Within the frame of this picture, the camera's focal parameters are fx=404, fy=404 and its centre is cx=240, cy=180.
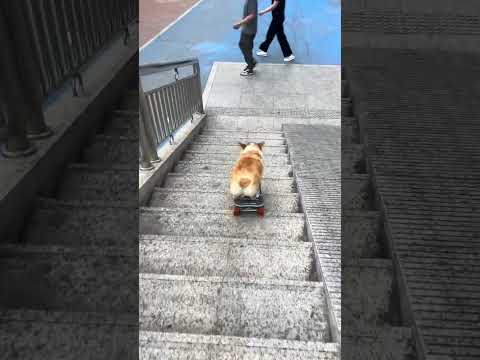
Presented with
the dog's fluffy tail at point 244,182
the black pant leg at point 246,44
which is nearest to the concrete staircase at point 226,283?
the dog's fluffy tail at point 244,182

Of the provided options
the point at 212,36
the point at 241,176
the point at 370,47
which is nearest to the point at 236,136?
the point at 241,176

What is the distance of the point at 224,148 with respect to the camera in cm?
450

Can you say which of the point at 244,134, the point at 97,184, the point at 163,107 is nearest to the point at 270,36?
the point at 244,134

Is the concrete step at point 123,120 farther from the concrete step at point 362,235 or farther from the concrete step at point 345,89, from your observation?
the concrete step at point 345,89

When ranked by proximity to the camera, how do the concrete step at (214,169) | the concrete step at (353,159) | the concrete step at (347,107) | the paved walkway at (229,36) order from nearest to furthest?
the concrete step at (353,159) < the concrete step at (214,169) < the concrete step at (347,107) < the paved walkway at (229,36)

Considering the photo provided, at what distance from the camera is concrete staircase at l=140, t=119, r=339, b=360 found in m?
1.44

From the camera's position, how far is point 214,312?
1.69 metres

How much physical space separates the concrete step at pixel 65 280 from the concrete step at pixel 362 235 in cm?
114

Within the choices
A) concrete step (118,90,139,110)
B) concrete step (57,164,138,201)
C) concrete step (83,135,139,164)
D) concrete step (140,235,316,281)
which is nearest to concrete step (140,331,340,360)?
concrete step (140,235,316,281)

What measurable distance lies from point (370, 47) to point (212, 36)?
3.48 metres

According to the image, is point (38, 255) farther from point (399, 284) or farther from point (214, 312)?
point (399, 284)

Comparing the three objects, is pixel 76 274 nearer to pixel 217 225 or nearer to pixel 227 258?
pixel 227 258

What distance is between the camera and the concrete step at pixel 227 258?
2012 mm

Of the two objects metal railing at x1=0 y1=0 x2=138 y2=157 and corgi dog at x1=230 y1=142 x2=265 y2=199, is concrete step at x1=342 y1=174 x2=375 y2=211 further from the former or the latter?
metal railing at x1=0 y1=0 x2=138 y2=157
